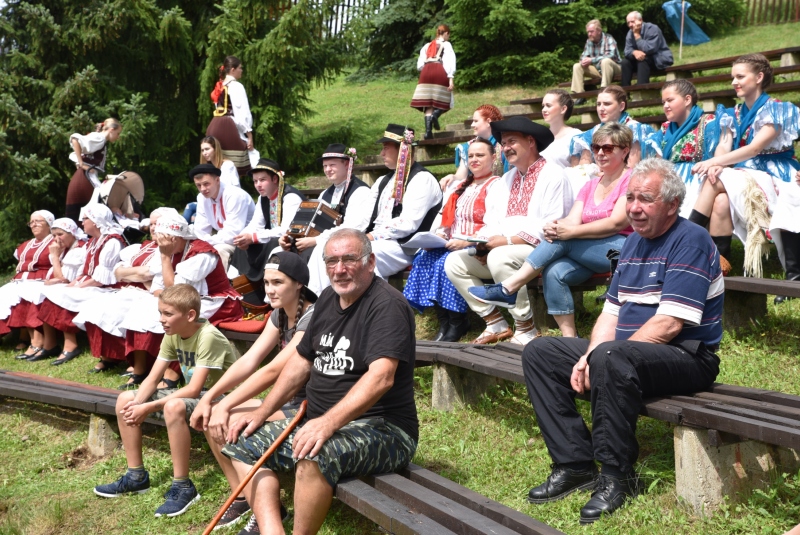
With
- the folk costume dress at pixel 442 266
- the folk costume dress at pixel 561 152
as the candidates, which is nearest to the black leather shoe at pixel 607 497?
the folk costume dress at pixel 442 266

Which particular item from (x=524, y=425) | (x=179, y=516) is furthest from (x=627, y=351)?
(x=179, y=516)

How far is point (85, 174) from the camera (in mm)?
9492

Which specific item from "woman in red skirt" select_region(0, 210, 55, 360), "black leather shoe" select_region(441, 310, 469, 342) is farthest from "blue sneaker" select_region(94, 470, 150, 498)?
"woman in red skirt" select_region(0, 210, 55, 360)

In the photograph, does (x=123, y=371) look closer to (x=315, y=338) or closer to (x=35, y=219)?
(x=35, y=219)

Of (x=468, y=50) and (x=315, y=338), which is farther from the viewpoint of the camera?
(x=468, y=50)

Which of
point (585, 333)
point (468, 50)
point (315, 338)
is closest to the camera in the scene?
point (315, 338)

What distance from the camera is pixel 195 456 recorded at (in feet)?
16.2

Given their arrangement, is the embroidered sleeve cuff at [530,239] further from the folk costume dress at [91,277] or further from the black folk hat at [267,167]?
the folk costume dress at [91,277]

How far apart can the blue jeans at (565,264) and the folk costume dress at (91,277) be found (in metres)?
4.06

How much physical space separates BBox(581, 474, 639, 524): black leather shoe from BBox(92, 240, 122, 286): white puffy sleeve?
535cm

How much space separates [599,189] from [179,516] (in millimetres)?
2921

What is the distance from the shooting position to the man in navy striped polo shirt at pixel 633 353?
10.8 feet

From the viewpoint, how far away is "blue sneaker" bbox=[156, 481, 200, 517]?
4.23 m

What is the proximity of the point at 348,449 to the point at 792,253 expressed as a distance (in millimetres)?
3103
